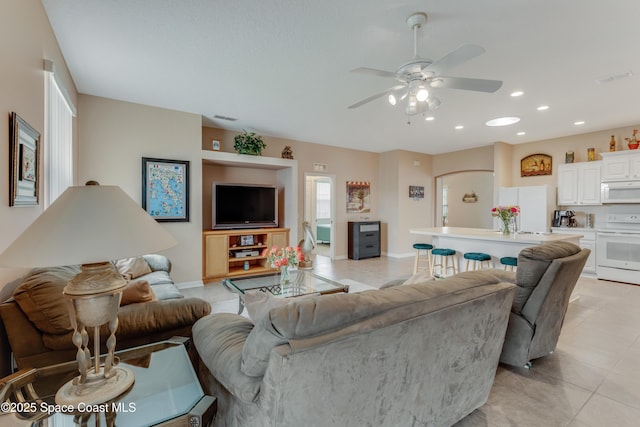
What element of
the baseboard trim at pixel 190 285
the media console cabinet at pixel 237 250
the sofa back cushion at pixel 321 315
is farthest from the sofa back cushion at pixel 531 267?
the baseboard trim at pixel 190 285

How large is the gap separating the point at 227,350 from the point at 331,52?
2570 millimetres

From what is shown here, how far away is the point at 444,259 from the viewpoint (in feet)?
16.0

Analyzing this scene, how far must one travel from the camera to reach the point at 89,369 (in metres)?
1.11

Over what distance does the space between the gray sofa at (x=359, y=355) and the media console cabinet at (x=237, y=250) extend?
324 centimetres

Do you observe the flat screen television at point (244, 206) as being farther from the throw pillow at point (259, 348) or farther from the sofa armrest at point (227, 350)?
the throw pillow at point (259, 348)

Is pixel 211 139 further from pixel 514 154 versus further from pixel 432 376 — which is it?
pixel 514 154

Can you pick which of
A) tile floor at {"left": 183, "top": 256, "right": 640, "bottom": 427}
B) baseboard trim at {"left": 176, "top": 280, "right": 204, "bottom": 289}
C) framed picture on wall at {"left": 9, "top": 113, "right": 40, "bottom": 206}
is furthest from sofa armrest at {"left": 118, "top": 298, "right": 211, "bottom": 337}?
baseboard trim at {"left": 176, "top": 280, "right": 204, "bottom": 289}

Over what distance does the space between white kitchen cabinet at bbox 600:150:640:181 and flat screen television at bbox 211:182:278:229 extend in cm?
590

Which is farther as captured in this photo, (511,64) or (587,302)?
(587,302)

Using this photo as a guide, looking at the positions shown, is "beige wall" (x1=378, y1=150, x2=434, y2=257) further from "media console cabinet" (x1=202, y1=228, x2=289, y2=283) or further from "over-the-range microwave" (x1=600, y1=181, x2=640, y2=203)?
"over-the-range microwave" (x1=600, y1=181, x2=640, y2=203)

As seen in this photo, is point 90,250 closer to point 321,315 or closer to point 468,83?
point 321,315

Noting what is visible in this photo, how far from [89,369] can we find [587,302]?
5.20 metres

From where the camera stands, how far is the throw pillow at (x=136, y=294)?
1830 millimetres

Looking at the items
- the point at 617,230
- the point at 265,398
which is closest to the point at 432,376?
the point at 265,398
